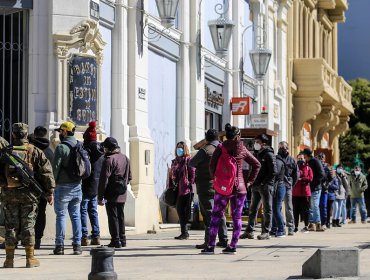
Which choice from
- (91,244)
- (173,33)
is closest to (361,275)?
(91,244)

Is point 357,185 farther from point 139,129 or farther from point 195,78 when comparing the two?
point 139,129

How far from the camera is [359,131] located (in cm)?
6781

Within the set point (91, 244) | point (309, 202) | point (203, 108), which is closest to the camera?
point (91, 244)

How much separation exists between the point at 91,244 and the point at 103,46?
4.67m

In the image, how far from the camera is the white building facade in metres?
20.5

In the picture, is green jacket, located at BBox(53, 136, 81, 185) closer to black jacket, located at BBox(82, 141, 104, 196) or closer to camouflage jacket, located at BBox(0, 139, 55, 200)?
black jacket, located at BBox(82, 141, 104, 196)

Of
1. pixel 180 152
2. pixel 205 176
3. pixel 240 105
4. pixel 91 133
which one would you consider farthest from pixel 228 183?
pixel 240 105

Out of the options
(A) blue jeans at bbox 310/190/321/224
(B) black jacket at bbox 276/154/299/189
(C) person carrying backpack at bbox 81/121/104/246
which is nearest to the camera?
(C) person carrying backpack at bbox 81/121/104/246

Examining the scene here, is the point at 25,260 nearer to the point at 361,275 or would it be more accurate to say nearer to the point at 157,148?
the point at 361,275

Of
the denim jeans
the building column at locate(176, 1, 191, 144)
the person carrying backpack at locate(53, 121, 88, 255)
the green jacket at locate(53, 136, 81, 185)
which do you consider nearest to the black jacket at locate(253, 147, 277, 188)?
the denim jeans

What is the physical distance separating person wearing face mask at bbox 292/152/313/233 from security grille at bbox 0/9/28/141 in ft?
21.6

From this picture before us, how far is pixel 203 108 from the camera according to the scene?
29.6 metres

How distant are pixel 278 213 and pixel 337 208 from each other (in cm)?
846

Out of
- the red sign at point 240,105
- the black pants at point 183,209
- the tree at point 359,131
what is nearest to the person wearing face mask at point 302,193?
the black pants at point 183,209
